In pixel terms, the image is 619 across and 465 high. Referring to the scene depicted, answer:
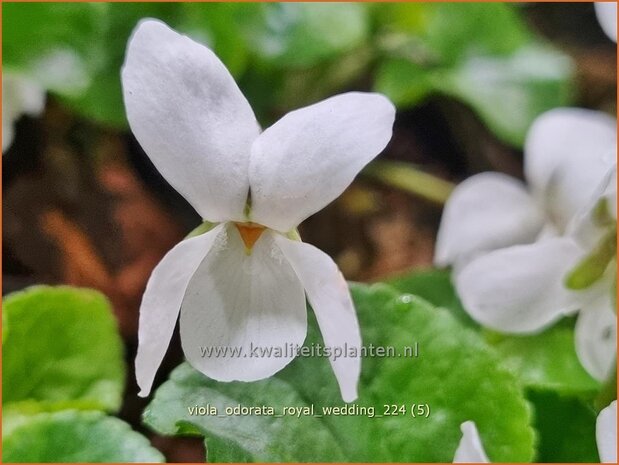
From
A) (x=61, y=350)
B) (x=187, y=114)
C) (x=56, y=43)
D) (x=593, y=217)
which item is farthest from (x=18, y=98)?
(x=593, y=217)

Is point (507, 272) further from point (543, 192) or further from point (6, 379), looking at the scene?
point (6, 379)

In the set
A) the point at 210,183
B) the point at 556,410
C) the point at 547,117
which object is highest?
the point at 210,183

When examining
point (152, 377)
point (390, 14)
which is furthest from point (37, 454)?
point (390, 14)

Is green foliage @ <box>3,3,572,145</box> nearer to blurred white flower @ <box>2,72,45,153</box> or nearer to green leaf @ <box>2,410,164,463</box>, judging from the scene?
blurred white flower @ <box>2,72,45,153</box>

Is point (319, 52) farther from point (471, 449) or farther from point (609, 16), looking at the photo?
point (471, 449)

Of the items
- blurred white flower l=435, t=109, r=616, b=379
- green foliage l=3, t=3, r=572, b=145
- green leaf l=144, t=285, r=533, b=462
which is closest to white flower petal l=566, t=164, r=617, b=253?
blurred white flower l=435, t=109, r=616, b=379

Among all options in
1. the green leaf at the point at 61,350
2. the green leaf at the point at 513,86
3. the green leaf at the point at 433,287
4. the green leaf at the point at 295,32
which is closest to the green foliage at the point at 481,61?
the green leaf at the point at 513,86
